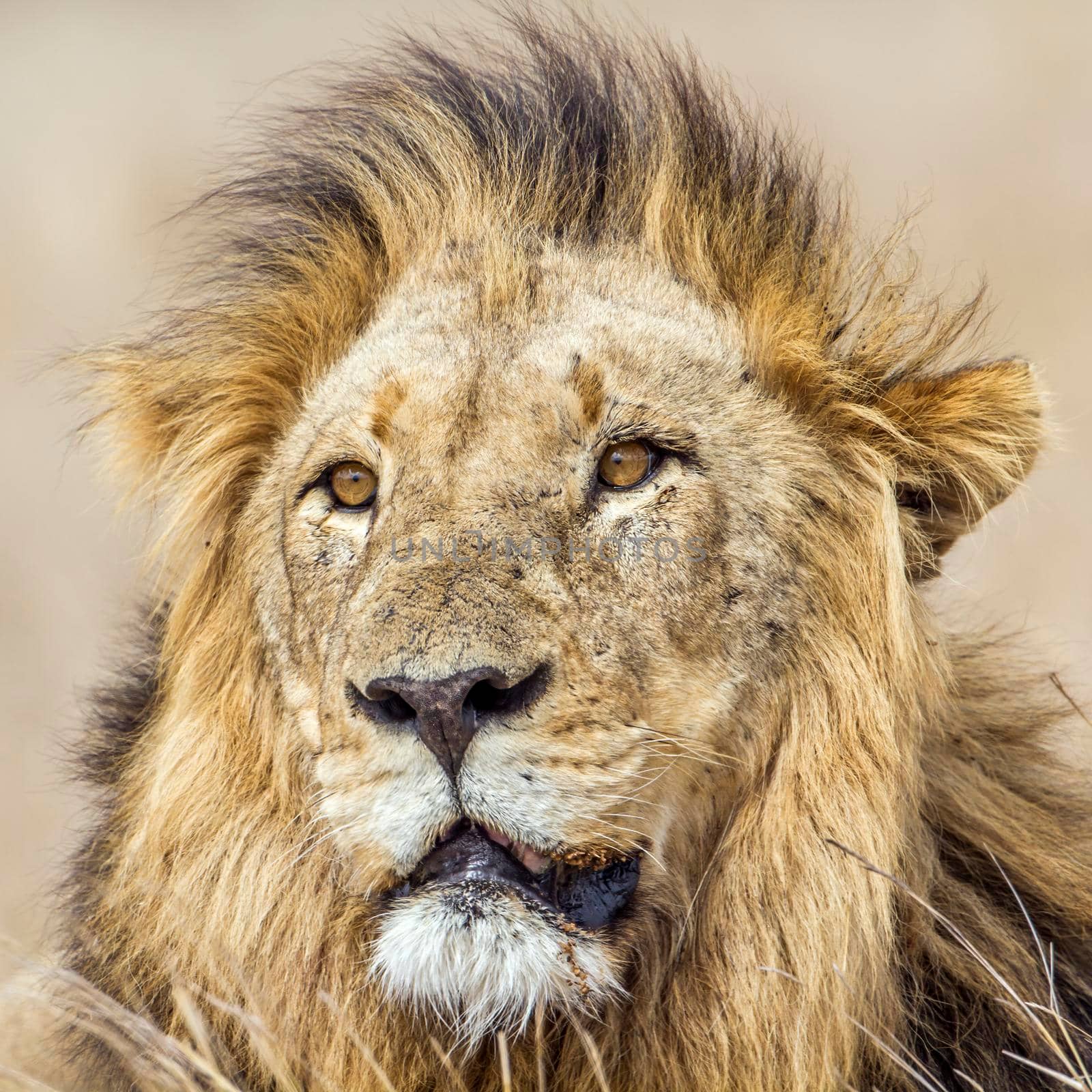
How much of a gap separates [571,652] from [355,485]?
2.50 feet

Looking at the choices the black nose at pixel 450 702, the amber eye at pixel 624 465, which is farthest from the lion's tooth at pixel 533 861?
the amber eye at pixel 624 465

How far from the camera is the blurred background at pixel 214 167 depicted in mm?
11148

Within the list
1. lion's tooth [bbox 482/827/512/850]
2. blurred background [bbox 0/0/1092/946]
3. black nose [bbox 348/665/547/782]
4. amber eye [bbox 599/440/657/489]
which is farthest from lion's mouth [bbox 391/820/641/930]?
blurred background [bbox 0/0/1092/946]

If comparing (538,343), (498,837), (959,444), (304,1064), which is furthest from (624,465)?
(304,1064)

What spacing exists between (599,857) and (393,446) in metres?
0.99

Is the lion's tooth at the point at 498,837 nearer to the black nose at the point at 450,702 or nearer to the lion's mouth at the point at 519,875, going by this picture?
the lion's mouth at the point at 519,875

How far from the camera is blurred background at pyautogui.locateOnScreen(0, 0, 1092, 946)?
11.1m

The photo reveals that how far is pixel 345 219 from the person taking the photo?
11.7 feet

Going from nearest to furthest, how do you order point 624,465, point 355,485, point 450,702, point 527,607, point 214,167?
point 450,702 < point 527,607 < point 624,465 < point 355,485 < point 214,167

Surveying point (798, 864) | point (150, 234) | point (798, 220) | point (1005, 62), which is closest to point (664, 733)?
point (798, 864)

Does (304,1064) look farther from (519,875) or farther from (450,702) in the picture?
(450,702)

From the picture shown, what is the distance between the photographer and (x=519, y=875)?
2.60 meters

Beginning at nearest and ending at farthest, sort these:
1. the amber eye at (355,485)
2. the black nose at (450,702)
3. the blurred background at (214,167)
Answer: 1. the black nose at (450,702)
2. the amber eye at (355,485)
3. the blurred background at (214,167)

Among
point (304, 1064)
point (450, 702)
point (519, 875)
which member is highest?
point (450, 702)
